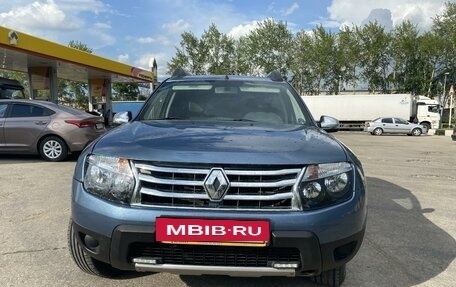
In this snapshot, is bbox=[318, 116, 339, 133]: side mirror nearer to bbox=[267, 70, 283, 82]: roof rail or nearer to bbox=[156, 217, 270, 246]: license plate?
bbox=[267, 70, 283, 82]: roof rail

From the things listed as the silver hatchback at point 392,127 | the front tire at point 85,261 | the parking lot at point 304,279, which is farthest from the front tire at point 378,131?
the front tire at point 85,261

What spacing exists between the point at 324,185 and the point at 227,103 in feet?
5.82

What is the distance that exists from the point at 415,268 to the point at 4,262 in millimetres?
3512

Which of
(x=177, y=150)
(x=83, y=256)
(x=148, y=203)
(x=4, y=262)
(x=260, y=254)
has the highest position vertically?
(x=177, y=150)

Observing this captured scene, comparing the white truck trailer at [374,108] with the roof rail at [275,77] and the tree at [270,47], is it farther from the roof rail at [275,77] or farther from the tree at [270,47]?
the roof rail at [275,77]

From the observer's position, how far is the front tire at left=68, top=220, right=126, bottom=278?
10.5ft

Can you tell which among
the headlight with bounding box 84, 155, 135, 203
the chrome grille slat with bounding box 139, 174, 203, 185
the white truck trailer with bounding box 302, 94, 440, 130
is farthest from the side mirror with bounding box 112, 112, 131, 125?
the white truck trailer with bounding box 302, 94, 440, 130

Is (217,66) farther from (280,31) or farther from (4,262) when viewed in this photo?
(4,262)

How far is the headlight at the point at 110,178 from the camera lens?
275 cm

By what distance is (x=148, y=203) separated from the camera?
8.93ft

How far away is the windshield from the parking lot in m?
1.42

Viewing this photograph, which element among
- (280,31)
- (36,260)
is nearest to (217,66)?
(280,31)

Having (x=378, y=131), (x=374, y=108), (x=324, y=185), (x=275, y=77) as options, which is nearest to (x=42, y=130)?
(x=275, y=77)

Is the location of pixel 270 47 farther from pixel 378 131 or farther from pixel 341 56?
pixel 378 131
